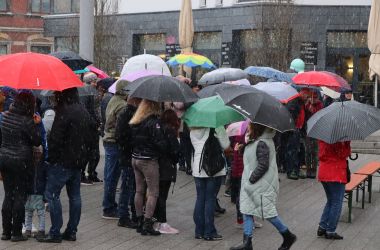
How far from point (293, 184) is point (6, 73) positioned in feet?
21.7

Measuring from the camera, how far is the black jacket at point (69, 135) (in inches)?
282

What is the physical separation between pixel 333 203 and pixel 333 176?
0.38m

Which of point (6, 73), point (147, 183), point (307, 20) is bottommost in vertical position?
point (147, 183)

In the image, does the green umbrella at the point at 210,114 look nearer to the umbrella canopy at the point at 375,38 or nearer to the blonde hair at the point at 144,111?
the blonde hair at the point at 144,111

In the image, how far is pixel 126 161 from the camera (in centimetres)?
823

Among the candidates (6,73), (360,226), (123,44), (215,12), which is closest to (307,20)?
(215,12)

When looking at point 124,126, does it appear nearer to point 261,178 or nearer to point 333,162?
point 261,178

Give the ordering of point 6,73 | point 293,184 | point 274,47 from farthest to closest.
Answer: point 274,47 < point 293,184 < point 6,73

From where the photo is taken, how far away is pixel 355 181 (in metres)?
9.61

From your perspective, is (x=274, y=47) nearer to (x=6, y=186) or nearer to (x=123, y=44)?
(x=123, y=44)

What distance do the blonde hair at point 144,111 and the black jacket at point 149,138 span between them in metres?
0.04

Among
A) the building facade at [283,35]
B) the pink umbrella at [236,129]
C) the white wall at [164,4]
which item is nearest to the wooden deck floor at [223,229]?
the pink umbrella at [236,129]

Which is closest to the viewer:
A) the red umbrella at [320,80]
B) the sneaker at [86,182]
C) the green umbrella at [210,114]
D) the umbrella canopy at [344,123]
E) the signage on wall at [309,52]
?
the umbrella canopy at [344,123]

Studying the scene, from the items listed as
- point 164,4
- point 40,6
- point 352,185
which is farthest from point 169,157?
point 40,6
